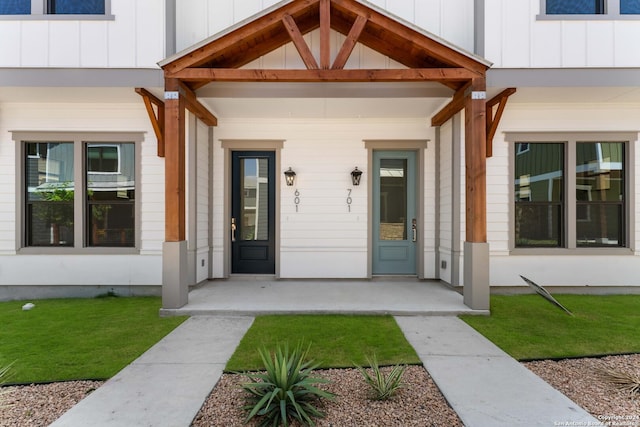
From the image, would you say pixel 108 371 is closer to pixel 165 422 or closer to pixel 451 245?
pixel 165 422

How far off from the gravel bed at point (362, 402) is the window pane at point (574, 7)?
478cm

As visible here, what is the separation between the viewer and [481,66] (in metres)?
4.29

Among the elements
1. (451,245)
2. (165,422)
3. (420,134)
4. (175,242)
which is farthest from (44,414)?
(420,134)

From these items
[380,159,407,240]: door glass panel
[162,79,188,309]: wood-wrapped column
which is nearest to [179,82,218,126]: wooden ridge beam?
[162,79,188,309]: wood-wrapped column

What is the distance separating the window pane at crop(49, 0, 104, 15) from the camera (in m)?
4.88

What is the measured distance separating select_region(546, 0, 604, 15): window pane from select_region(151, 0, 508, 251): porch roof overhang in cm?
173

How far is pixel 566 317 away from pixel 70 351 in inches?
224

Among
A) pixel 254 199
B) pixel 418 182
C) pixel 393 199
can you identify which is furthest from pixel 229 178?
pixel 418 182

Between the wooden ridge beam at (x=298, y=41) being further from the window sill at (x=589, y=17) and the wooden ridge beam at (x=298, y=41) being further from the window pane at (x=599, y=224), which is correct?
the window pane at (x=599, y=224)

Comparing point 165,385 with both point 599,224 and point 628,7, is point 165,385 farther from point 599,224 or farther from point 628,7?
point 628,7

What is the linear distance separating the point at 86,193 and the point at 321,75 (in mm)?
4408

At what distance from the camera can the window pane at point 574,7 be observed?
4.84m

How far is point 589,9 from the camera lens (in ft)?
16.0

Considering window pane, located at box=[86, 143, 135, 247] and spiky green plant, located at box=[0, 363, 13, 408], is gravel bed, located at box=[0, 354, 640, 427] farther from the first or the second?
window pane, located at box=[86, 143, 135, 247]
